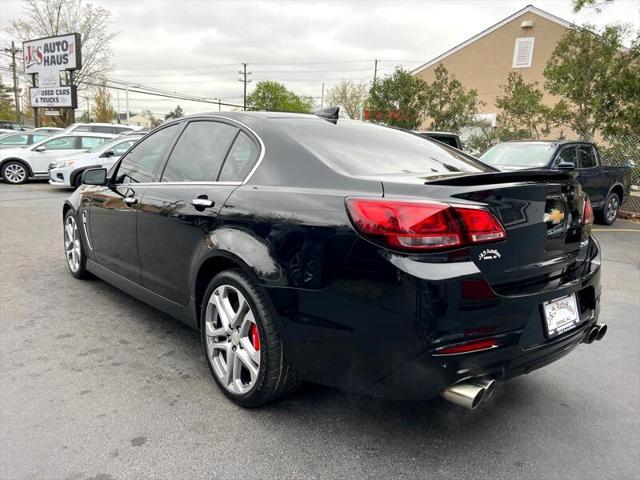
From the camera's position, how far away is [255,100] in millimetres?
72188

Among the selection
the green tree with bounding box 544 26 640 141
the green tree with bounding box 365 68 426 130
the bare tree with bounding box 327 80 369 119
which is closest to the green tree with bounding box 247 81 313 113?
the bare tree with bounding box 327 80 369 119

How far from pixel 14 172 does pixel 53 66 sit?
9.99m

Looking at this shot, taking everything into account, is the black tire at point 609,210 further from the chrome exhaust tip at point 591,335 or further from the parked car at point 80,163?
the parked car at point 80,163

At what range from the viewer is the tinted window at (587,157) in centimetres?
931

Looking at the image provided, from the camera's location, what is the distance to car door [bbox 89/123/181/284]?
3529 millimetres

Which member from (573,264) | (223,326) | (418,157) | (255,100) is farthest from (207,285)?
(255,100)

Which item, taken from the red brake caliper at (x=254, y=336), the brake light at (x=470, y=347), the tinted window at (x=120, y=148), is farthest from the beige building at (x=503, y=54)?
the brake light at (x=470, y=347)

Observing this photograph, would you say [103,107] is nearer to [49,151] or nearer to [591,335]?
[49,151]

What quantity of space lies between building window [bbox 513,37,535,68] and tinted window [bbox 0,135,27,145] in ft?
79.5

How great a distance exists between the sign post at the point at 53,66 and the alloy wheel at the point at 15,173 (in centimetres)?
799

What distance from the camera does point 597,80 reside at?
12.4 m

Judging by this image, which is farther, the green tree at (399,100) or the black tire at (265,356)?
the green tree at (399,100)

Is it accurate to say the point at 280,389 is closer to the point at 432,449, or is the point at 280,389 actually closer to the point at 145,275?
the point at 432,449

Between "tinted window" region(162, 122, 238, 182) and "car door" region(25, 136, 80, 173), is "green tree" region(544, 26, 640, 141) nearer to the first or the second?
"tinted window" region(162, 122, 238, 182)
